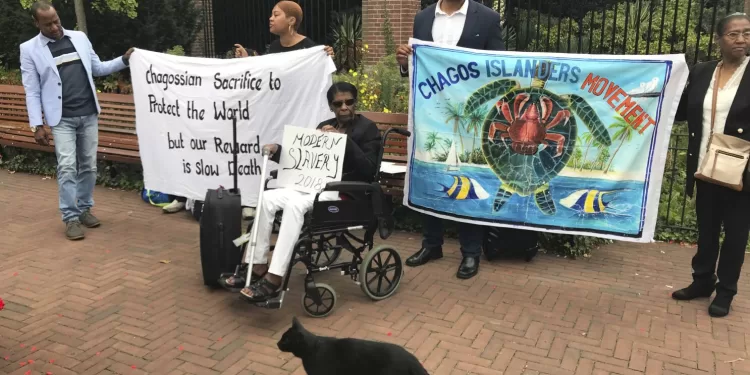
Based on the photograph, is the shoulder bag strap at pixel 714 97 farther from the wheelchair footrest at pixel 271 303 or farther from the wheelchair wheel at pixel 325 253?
the wheelchair footrest at pixel 271 303

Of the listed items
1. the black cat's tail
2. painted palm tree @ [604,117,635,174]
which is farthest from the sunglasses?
the black cat's tail

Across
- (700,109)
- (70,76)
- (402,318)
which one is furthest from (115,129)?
(700,109)

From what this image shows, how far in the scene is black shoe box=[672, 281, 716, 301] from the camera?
429cm

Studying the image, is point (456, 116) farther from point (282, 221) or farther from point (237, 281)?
point (237, 281)

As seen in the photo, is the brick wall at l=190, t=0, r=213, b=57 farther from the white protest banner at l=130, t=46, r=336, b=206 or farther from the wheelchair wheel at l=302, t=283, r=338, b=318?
the wheelchair wheel at l=302, t=283, r=338, b=318

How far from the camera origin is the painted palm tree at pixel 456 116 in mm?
4914

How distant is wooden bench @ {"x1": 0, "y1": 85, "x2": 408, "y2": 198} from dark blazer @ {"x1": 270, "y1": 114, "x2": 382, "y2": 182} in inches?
55.2

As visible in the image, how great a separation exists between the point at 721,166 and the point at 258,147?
3.75 meters

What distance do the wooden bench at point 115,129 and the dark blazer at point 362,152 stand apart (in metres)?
1.40

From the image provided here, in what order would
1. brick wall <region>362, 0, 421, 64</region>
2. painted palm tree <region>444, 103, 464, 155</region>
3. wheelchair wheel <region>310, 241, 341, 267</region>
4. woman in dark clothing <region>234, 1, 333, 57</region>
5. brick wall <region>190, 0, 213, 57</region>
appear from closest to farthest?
wheelchair wheel <region>310, 241, 341, 267</region> < painted palm tree <region>444, 103, 464, 155</region> < woman in dark clothing <region>234, 1, 333, 57</region> < brick wall <region>362, 0, 421, 64</region> < brick wall <region>190, 0, 213, 57</region>

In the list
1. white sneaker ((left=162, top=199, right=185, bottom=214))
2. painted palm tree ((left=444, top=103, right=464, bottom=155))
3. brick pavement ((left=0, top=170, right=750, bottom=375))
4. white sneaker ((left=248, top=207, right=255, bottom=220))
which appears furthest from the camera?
white sneaker ((left=162, top=199, right=185, bottom=214))

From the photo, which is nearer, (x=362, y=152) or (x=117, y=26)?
(x=362, y=152)

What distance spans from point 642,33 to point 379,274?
9.06 m

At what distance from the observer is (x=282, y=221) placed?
3.96 metres
